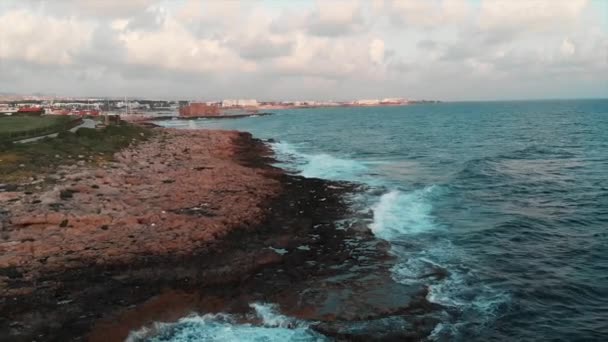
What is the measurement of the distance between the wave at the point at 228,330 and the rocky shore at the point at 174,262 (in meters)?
0.34

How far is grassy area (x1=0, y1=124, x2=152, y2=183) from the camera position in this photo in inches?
907

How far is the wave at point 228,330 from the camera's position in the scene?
35.7 feet

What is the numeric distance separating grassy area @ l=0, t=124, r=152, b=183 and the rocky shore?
1.84 metres

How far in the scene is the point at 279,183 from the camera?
28312 mm

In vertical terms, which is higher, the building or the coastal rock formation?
the building

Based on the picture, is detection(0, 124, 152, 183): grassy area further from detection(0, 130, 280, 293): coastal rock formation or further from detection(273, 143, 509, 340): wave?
detection(273, 143, 509, 340): wave

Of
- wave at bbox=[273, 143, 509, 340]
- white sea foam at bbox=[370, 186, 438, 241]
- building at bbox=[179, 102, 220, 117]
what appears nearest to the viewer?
wave at bbox=[273, 143, 509, 340]

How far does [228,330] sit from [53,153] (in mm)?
22585

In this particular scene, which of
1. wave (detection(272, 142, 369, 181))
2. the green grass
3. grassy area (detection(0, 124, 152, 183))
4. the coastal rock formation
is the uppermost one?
the green grass

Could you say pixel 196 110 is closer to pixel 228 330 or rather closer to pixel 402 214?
pixel 402 214

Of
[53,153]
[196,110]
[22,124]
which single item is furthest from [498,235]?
[196,110]

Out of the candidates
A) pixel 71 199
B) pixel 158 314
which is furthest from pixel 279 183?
pixel 158 314

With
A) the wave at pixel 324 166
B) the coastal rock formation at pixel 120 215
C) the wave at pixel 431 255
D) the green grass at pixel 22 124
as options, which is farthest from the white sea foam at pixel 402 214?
the green grass at pixel 22 124

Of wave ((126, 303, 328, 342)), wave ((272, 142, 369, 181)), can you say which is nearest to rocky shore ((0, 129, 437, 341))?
wave ((126, 303, 328, 342))
